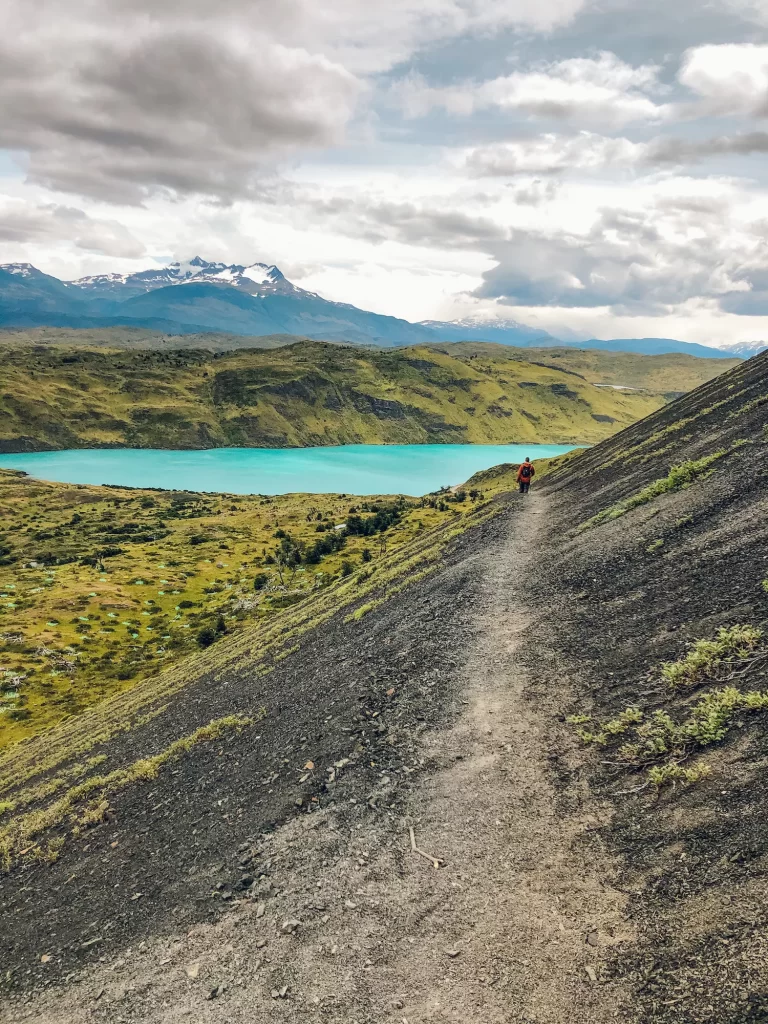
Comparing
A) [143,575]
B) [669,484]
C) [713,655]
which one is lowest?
[143,575]

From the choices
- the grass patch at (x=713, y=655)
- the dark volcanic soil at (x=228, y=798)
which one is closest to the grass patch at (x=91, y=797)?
the dark volcanic soil at (x=228, y=798)

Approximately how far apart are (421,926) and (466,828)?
7.42ft

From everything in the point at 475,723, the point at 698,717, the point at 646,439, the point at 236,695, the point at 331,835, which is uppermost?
the point at 646,439

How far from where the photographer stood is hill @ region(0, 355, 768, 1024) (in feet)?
30.2

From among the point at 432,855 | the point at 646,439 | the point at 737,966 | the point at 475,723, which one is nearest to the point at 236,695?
the point at 475,723

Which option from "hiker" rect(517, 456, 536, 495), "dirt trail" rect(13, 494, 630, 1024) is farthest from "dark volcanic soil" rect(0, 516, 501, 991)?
"hiker" rect(517, 456, 536, 495)

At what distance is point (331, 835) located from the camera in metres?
13.1

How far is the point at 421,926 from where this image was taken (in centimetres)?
1042

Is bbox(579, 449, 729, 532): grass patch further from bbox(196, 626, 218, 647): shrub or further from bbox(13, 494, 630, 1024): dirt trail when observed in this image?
bbox(196, 626, 218, 647): shrub

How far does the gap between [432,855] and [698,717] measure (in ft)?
21.1

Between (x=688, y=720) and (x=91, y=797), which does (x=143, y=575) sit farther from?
(x=688, y=720)

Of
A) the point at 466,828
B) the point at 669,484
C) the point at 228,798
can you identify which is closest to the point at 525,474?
the point at 669,484

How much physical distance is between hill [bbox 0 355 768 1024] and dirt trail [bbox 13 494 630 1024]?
0.05 metres

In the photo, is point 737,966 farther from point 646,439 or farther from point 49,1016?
point 646,439
